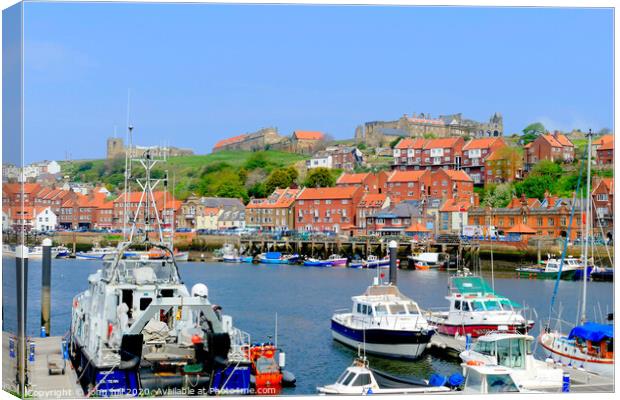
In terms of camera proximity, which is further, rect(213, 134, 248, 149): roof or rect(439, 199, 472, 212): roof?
rect(213, 134, 248, 149): roof

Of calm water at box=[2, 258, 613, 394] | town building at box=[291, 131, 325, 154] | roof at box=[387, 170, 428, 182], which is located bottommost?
calm water at box=[2, 258, 613, 394]

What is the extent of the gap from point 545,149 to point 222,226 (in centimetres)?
2492

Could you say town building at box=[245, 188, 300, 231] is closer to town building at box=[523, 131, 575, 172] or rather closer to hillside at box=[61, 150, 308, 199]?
hillside at box=[61, 150, 308, 199]

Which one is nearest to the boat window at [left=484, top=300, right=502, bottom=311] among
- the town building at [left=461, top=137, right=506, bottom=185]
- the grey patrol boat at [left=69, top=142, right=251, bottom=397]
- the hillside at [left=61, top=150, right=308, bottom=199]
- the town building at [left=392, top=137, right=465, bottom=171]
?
the grey patrol boat at [left=69, top=142, right=251, bottom=397]

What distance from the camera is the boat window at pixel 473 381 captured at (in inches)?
487

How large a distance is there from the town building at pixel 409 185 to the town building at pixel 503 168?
286 inches

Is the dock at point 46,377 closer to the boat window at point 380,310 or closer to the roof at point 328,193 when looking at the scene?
the boat window at point 380,310

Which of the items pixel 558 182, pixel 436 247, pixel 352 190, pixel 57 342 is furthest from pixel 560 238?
pixel 57 342

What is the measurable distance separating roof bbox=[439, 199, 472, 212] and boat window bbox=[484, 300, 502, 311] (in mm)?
36989

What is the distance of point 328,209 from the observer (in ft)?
213

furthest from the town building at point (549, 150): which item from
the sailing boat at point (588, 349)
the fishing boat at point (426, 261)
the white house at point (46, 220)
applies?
the sailing boat at point (588, 349)

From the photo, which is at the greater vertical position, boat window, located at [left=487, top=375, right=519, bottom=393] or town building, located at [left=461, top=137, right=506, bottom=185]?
town building, located at [left=461, top=137, right=506, bottom=185]

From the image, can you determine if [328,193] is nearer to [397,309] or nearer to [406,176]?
[406,176]

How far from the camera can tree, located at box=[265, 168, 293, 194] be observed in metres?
79.4
